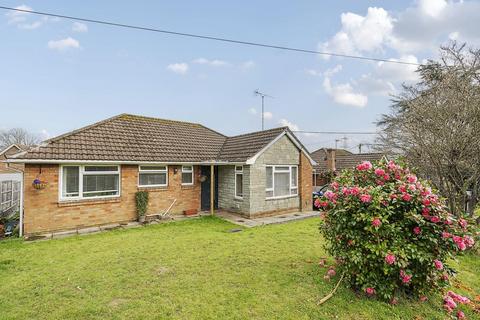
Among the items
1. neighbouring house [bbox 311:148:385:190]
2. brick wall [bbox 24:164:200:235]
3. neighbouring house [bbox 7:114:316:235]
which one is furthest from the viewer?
neighbouring house [bbox 311:148:385:190]

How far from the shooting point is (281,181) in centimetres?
1294

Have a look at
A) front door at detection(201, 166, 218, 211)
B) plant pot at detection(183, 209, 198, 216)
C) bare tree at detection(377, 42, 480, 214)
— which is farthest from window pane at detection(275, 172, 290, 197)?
bare tree at detection(377, 42, 480, 214)

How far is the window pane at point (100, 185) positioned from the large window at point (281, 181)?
23.4 feet

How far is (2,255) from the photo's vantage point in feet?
21.7

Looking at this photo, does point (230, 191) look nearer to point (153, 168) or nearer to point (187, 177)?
point (187, 177)

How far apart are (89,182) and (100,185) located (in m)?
0.42

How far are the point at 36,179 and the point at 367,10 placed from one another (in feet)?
49.1

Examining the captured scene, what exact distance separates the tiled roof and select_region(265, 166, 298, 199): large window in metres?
1.29

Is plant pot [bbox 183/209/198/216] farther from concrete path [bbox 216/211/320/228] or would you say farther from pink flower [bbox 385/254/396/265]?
pink flower [bbox 385/254/396/265]

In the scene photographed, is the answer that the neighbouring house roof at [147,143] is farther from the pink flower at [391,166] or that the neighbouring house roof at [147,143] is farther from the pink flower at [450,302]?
the pink flower at [450,302]

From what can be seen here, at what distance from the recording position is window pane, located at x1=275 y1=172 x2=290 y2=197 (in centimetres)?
1272

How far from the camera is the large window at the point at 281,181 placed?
12.4 metres

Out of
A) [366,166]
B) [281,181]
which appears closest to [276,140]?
[281,181]

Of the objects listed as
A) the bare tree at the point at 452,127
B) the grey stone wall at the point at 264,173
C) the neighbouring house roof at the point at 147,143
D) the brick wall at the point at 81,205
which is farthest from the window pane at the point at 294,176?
the bare tree at the point at 452,127
